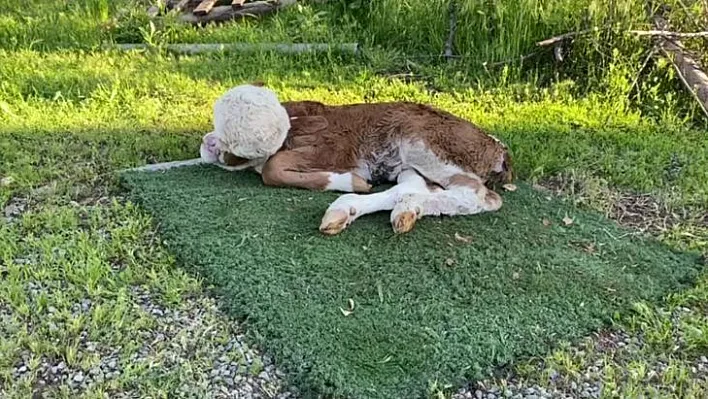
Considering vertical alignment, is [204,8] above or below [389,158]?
above

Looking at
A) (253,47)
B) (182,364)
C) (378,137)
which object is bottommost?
(182,364)

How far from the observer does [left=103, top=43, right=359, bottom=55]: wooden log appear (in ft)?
22.2

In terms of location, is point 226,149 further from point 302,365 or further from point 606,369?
point 606,369

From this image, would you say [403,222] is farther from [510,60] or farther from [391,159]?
[510,60]

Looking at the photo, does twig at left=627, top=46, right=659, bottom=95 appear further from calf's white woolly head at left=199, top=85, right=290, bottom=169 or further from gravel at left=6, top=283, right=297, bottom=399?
gravel at left=6, top=283, right=297, bottom=399

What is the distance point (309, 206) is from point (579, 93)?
2.87 metres

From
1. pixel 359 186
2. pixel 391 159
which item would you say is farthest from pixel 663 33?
pixel 359 186

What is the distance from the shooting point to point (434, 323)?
322 cm

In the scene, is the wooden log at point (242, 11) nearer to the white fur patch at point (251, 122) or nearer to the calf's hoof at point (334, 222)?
the white fur patch at point (251, 122)

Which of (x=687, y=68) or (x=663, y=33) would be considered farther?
(x=663, y=33)

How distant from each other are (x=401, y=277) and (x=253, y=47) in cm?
381

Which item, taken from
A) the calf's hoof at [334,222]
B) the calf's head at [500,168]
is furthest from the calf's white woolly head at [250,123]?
the calf's head at [500,168]

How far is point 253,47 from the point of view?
678 centimetres

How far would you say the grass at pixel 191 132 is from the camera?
316 centimetres
